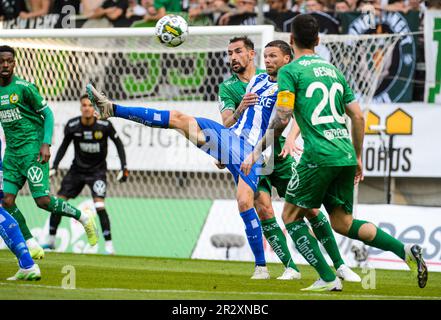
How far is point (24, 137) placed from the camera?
11539 millimetres

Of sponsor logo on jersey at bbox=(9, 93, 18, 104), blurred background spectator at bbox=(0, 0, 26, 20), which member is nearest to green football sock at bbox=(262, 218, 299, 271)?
sponsor logo on jersey at bbox=(9, 93, 18, 104)

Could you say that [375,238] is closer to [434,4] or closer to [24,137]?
[24,137]

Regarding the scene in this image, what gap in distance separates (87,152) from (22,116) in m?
3.60

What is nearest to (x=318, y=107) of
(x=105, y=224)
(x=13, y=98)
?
(x=13, y=98)

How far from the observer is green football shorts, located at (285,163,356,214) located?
759 centimetres

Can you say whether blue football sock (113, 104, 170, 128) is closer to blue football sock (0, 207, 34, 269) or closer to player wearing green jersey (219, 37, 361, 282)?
player wearing green jersey (219, 37, 361, 282)

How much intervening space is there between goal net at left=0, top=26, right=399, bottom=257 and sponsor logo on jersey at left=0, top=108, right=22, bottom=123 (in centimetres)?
335

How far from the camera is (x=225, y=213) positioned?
14617mm

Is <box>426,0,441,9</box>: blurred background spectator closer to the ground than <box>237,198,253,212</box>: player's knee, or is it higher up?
higher up

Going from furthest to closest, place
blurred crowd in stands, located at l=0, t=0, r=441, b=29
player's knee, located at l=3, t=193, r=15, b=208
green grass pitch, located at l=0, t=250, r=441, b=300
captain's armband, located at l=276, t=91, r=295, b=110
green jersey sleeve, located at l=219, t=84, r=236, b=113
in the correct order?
blurred crowd in stands, located at l=0, t=0, r=441, b=29
player's knee, located at l=3, t=193, r=15, b=208
green jersey sleeve, located at l=219, t=84, r=236, b=113
captain's armband, located at l=276, t=91, r=295, b=110
green grass pitch, located at l=0, t=250, r=441, b=300

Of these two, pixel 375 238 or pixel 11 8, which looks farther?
pixel 11 8
